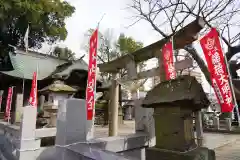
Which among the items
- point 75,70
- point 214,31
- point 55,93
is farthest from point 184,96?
point 75,70

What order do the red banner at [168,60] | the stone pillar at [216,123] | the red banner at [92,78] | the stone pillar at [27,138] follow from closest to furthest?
1. the stone pillar at [27,138]
2. the red banner at [92,78]
3. the red banner at [168,60]
4. the stone pillar at [216,123]

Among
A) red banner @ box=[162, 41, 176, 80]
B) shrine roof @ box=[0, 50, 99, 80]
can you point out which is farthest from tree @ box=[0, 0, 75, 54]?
red banner @ box=[162, 41, 176, 80]

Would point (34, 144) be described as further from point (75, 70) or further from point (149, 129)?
point (75, 70)

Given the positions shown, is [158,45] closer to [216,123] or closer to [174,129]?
[174,129]

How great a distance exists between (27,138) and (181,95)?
3.91 m

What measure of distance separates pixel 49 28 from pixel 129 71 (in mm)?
16360

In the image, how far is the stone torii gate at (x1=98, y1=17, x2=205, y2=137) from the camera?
20.3ft

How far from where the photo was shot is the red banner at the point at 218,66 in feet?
19.5

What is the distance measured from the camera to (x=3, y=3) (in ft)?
54.7

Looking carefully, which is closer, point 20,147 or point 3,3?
point 20,147

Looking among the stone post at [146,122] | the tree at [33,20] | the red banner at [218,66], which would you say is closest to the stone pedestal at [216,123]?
the red banner at [218,66]

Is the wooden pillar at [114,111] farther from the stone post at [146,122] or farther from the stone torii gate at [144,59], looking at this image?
the stone post at [146,122]

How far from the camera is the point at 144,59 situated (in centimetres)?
842

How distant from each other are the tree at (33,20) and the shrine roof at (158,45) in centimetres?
1205
